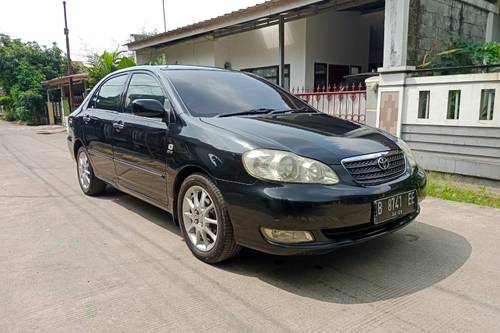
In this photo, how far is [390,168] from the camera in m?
3.02

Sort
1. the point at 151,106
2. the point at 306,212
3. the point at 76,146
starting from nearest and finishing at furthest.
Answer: the point at 306,212 → the point at 151,106 → the point at 76,146

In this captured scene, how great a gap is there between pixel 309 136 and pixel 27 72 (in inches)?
1127

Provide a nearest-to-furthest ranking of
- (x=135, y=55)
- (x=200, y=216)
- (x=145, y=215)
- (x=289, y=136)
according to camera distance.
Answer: (x=289, y=136), (x=200, y=216), (x=145, y=215), (x=135, y=55)

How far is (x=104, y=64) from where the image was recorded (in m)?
14.3

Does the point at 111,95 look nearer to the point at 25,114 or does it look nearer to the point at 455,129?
the point at 455,129

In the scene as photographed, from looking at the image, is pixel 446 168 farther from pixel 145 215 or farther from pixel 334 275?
→ pixel 145 215

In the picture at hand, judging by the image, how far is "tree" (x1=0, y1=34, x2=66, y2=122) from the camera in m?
25.5

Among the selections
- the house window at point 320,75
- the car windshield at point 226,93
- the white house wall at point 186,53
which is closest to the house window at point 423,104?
the car windshield at point 226,93

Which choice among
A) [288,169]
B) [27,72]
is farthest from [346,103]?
[27,72]

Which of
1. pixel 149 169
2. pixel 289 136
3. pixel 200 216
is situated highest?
pixel 289 136

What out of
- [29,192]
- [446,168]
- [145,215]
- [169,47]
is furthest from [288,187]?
[169,47]

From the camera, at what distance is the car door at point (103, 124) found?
4539mm

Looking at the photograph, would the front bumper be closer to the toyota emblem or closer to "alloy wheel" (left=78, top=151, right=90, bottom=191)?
the toyota emblem

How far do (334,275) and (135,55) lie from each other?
15.8 m
